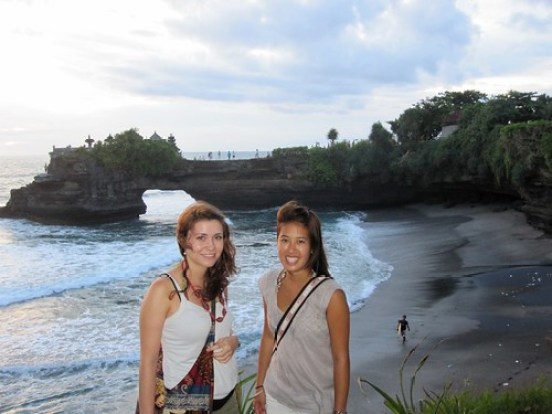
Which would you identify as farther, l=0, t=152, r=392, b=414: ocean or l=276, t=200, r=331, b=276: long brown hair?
l=0, t=152, r=392, b=414: ocean

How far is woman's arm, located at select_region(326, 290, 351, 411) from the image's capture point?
2.98m

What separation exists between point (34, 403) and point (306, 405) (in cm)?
707

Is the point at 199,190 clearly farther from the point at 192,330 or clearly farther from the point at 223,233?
the point at 192,330

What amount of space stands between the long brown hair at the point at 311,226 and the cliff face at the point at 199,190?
3212 centimetres

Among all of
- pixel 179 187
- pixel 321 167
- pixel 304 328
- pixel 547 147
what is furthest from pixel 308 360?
pixel 179 187

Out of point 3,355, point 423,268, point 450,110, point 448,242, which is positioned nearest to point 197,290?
point 3,355

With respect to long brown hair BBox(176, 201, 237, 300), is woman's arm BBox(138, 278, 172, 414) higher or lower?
lower

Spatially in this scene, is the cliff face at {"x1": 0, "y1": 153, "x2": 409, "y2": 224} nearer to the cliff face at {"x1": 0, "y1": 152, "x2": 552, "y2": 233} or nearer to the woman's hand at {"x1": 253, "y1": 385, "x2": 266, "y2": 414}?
the cliff face at {"x1": 0, "y1": 152, "x2": 552, "y2": 233}

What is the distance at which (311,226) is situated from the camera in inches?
125

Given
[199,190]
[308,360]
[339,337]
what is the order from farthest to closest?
[199,190], [308,360], [339,337]

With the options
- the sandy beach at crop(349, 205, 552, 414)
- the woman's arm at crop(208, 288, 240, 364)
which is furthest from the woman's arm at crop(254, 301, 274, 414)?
the sandy beach at crop(349, 205, 552, 414)

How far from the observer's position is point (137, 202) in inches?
1551

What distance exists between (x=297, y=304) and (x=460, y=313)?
1048 cm

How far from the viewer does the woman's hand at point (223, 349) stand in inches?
111
